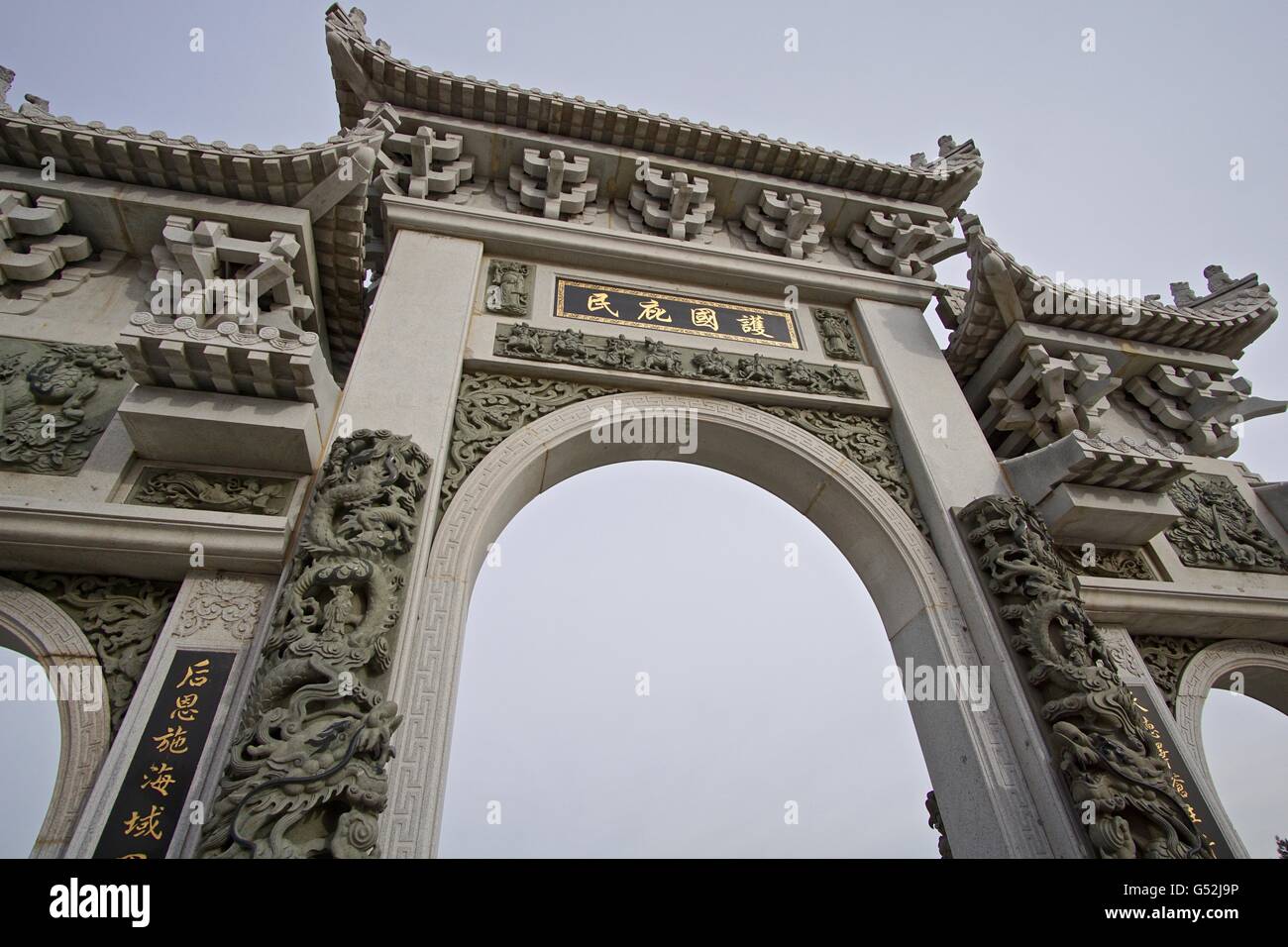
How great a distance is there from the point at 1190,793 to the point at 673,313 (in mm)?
4599

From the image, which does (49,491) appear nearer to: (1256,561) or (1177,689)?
(1177,689)

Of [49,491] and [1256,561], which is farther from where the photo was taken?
[1256,561]

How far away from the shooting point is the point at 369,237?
575cm

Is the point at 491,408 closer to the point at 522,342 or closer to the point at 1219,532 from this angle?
the point at 522,342

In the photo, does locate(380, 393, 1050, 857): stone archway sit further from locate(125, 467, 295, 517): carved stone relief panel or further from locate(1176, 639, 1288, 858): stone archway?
locate(1176, 639, 1288, 858): stone archway

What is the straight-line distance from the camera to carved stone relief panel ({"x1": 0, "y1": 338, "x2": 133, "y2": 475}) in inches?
138

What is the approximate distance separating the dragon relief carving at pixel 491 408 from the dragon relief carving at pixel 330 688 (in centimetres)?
59

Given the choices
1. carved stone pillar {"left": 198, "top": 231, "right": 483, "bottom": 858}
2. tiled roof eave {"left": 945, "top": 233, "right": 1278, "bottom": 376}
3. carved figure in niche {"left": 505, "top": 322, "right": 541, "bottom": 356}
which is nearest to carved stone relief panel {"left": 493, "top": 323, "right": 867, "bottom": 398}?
carved figure in niche {"left": 505, "top": 322, "right": 541, "bottom": 356}

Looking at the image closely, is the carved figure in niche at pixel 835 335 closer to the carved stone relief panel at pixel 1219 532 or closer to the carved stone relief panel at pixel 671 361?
the carved stone relief panel at pixel 671 361

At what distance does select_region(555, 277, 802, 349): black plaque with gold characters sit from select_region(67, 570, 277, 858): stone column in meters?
3.02
